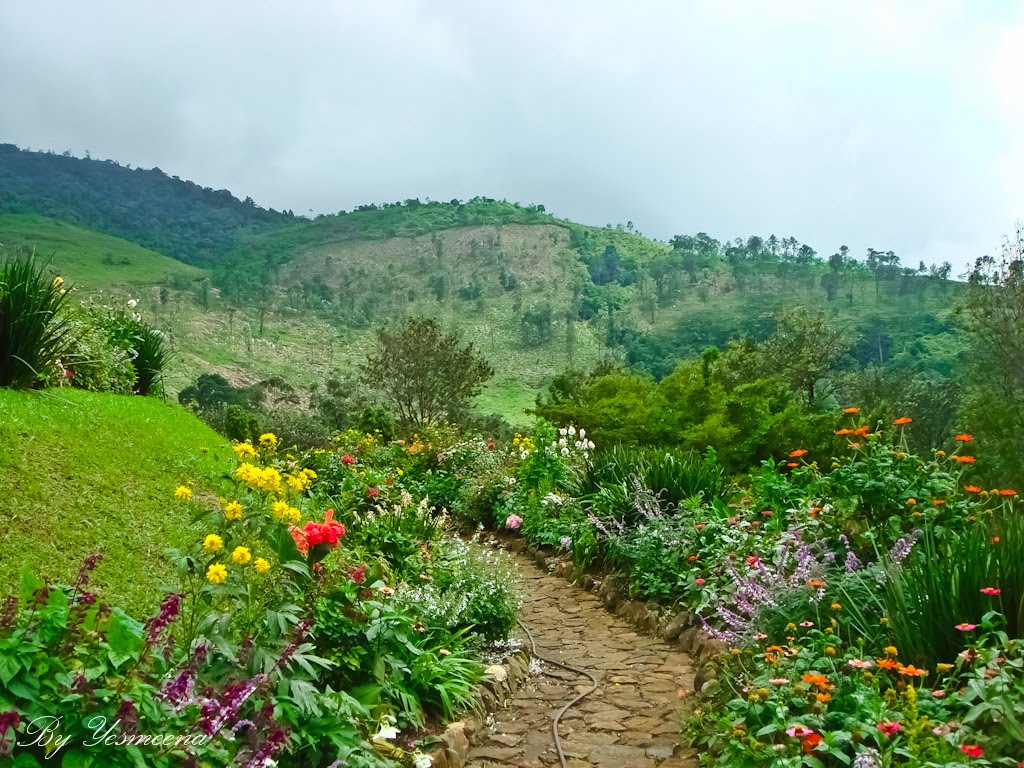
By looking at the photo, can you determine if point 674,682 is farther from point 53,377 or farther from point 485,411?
point 485,411

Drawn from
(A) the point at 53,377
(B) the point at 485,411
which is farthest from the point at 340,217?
(A) the point at 53,377

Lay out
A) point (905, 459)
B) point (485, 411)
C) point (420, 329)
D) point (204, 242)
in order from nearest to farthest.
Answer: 1. point (905, 459)
2. point (420, 329)
3. point (485, 411)
4. point (204, 242)

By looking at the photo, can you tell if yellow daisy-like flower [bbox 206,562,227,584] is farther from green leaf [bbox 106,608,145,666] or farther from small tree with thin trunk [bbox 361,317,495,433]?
small tree with thin trunk [bbox 361,317,495,433]

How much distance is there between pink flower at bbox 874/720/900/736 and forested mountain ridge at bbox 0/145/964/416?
179 ft

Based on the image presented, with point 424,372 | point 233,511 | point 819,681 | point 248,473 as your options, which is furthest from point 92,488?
point 424,372

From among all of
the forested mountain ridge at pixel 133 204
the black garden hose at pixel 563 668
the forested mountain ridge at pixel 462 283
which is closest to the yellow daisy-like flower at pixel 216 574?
the black garden hose at pixel 563 668

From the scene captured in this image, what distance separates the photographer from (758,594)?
4.01m

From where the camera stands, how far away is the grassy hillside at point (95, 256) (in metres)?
69.9

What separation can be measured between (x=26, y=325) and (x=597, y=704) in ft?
21.7

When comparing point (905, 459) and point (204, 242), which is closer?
point (905, 459)

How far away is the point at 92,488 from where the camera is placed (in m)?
5.75

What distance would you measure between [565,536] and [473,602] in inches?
127

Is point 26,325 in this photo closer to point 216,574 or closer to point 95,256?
point 216,574

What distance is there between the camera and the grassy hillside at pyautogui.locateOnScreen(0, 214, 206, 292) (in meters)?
69.9
